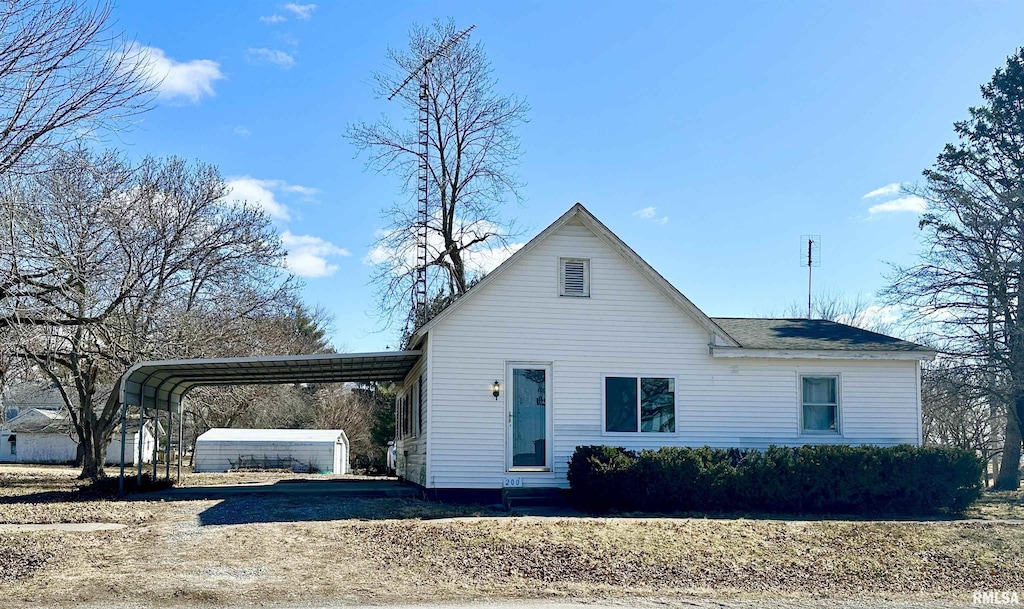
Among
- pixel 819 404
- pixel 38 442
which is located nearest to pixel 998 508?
pixel 819 404

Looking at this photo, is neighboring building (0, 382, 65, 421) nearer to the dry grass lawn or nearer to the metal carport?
the metal carport

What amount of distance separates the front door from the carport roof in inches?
99.0

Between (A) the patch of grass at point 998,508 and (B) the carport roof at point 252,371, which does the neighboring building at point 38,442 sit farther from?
(A) the patch of grass at point 998,508

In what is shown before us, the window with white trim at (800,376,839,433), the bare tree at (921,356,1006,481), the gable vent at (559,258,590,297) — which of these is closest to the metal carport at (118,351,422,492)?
the gable vent at (559,258,590,297)

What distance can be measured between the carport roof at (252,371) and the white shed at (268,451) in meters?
12.5

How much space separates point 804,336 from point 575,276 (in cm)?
547

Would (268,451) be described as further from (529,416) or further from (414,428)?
(529,416)

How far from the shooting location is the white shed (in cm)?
3675

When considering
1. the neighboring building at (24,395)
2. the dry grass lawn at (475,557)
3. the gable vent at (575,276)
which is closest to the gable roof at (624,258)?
the gable vent at (575,276)

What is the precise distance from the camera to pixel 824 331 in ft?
68.0

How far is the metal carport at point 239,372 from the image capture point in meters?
18.1

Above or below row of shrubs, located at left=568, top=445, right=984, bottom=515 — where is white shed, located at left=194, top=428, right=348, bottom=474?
below

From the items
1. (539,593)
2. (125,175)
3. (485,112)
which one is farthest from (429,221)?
(539,593)

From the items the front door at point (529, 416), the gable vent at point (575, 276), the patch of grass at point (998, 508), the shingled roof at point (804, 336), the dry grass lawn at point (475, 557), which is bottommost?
the patch of grass at point (998, 508)
